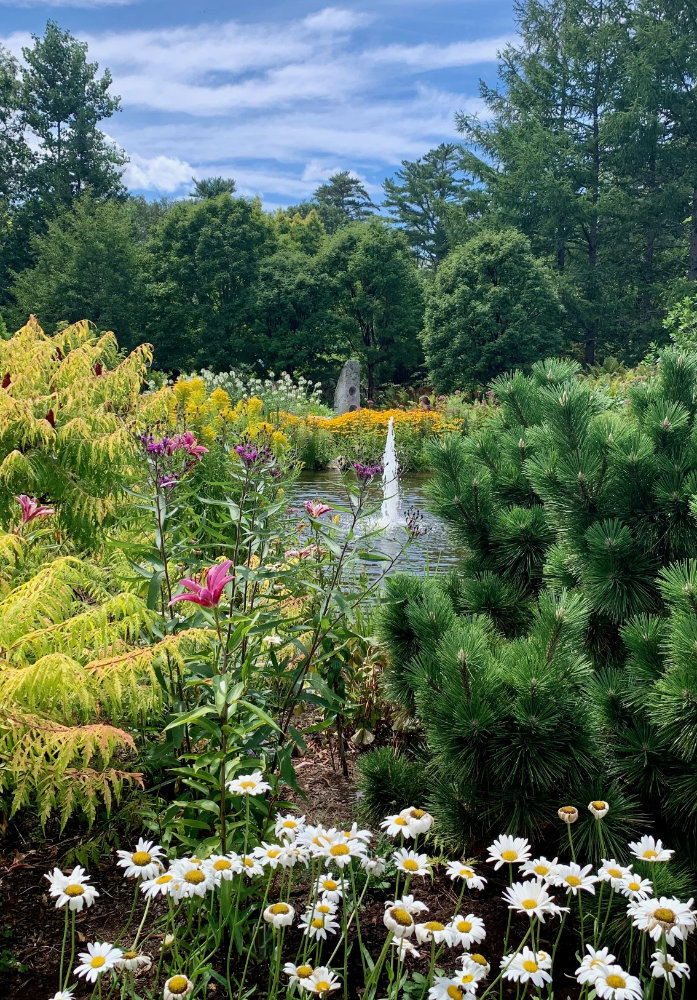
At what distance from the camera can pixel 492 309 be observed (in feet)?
72.0

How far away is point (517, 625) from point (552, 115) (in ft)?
105

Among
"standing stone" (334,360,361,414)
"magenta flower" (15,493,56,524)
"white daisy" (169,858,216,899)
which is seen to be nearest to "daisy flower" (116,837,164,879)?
"white daisy" (169,858,216,899)

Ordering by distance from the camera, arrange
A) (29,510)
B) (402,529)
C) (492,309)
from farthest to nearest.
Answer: (492,309) < (402,529) < (29,510)

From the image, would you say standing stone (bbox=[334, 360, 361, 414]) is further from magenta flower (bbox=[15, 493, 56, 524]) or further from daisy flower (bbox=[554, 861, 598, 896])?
daisy flower (bbox=[554, 861, 598, 896])

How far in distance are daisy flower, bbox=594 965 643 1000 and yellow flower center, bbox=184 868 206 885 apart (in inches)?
28.1

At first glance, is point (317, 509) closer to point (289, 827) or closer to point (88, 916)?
point (289, 827)

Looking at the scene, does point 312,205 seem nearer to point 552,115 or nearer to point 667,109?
point 552,115

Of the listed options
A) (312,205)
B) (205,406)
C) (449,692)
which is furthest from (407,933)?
(312,205)

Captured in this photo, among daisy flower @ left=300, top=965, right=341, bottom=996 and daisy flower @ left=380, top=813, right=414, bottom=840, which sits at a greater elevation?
daisy flower @ left=380, top=813, right=414, bottom=840

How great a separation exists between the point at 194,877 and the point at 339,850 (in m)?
0.28

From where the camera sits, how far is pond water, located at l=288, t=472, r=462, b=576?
401 cm

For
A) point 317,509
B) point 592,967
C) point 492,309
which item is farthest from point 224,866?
point 492,309

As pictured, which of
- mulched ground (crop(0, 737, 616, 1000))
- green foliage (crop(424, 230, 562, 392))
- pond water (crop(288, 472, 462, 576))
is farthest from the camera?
green foliage (crop(424, 230, 562, 392))

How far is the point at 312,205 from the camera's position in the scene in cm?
4303
